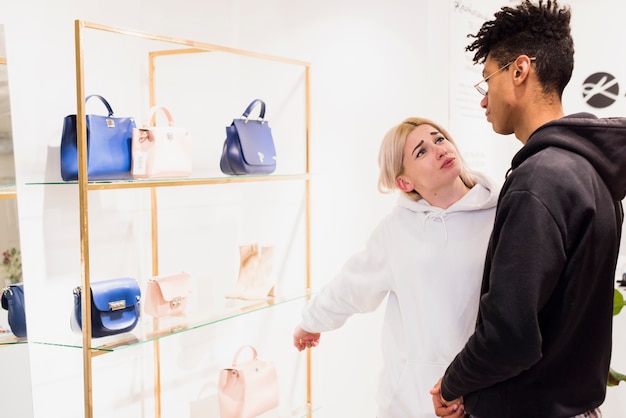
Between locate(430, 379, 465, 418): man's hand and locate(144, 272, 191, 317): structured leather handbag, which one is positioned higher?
locate(144, 272, 191, 317): structured leather handbag

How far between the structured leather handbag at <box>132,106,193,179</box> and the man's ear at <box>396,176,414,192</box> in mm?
823

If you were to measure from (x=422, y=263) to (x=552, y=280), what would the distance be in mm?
761

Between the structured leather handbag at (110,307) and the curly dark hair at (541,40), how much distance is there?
1439 mm

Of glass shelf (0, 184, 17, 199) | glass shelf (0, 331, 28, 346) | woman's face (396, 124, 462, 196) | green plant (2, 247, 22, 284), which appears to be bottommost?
glass shelf (0, 331, 28, 346)

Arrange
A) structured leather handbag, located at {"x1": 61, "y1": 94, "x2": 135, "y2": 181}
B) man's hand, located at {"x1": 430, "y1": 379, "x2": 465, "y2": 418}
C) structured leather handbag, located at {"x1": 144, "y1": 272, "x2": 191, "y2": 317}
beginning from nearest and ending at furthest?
man's hand, located at {"x1": 430, "y1": 379, "x2": 465, "y2": 418} < structured leather handbag, located at {"x1": 61, "y1": 94, "x2": 135, "y2": 181} < structured leather handbag, located at {"x1": 144, "y1": 272, "x2": 191, "y2": 317}

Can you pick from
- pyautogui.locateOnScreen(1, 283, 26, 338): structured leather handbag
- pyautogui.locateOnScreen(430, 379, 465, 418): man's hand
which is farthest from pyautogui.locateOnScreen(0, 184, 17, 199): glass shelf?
pyautogui.locateOnScreen(430, 379, 465, 418): man's hand

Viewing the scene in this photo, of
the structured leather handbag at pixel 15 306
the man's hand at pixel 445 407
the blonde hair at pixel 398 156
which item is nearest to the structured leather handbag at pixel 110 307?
the structured leather handbag at pixel 15 306

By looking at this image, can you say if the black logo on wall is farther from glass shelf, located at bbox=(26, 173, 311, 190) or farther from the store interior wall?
glass shelf, located at bbox=(26, 173, 311, 190)

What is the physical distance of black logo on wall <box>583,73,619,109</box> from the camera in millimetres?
3681

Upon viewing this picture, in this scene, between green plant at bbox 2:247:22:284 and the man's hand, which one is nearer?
the man's hand

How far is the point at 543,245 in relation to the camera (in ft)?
4.91

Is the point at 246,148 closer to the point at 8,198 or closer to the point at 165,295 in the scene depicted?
the point at 165,295

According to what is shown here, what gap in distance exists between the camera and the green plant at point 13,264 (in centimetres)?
219

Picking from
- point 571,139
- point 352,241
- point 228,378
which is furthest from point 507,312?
point 352,241
